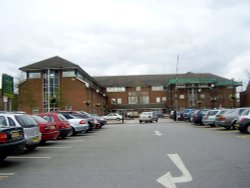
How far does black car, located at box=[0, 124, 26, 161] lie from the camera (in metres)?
9.70

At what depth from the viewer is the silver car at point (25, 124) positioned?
11.5 metres

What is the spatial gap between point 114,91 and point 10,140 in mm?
91148

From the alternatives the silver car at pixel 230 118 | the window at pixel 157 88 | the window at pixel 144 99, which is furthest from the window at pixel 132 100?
the silver car at pixel 230 118

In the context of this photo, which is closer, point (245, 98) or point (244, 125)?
point (244, 125)

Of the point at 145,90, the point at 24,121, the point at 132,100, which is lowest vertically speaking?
the point at 24,121

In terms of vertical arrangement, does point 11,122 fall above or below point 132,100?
below

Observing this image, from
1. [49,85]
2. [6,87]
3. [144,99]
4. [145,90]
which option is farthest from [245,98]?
[6,87]

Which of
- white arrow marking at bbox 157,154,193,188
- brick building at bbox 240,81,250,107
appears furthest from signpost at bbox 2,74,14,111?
brick building at bbox 240,81,250,107

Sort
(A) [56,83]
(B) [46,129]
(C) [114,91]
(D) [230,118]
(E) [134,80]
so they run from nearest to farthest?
(B) [46,129] < (D) [230,118] < (A) [56,83] < (C) [114,91] < (E) [134,80]

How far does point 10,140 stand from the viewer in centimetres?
1000

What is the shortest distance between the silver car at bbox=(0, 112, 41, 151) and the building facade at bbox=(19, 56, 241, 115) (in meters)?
34.7

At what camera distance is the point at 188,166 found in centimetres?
913

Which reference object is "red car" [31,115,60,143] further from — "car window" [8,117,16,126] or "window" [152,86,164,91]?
"window" [152,86,164,91]

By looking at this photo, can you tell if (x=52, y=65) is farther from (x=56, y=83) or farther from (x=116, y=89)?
(x=116, y=89)
